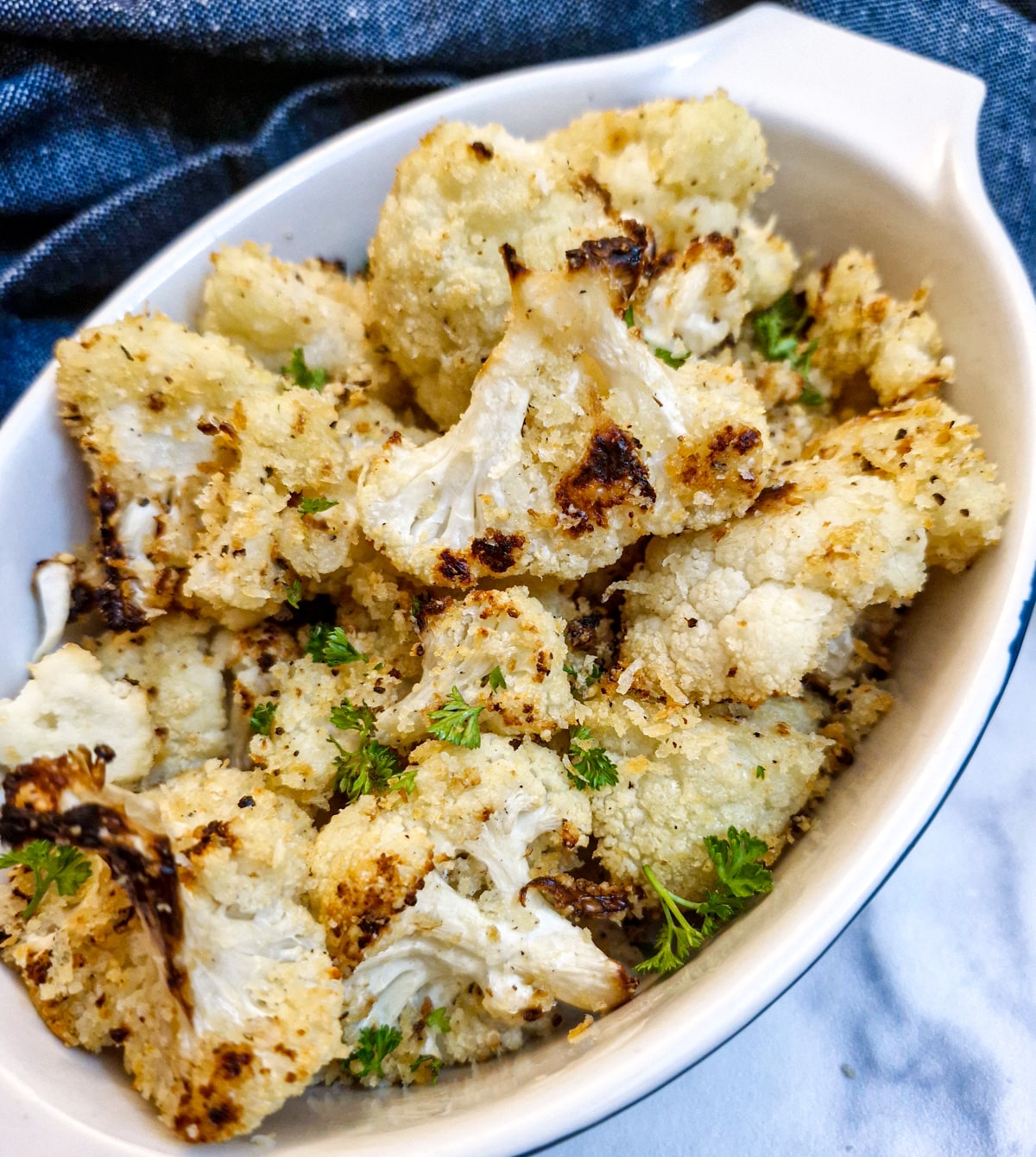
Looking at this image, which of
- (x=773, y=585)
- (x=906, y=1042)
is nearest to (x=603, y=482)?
(x=773, y=585)

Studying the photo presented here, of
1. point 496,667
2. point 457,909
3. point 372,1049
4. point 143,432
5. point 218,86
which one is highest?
point 218,86

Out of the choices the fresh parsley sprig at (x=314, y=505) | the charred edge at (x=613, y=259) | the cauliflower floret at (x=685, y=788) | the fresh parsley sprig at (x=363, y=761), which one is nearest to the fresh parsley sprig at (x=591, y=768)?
the cauliflower floret at (x=685, y=788)

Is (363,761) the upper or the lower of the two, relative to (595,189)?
lower

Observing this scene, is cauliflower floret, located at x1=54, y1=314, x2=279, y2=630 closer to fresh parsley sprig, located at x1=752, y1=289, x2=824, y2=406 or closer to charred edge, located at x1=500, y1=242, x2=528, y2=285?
charred edge, located at x1=500, y1=242, x2=528, y2=285

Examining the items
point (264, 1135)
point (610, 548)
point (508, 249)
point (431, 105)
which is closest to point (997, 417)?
point (610, 548)

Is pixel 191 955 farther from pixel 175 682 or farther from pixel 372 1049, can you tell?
pixel 175 682

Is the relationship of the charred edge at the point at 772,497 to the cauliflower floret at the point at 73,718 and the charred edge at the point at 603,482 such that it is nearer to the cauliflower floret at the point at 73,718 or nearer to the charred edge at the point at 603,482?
the charred edge at the point at 603,482
